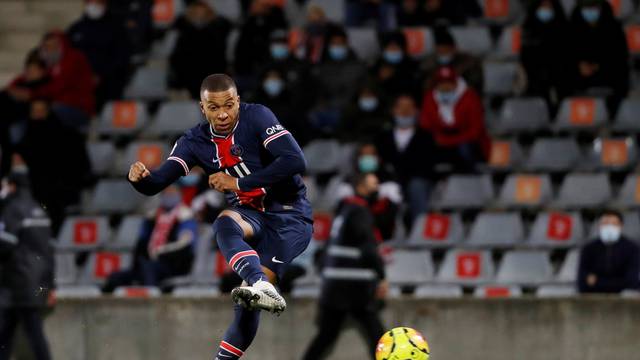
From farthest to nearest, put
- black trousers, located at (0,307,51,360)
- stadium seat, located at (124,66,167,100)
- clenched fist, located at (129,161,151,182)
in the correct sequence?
stadium seat, located at (124,66,167,100) → black trousers, located at (0,307,51,360) → clenched fist, located at (129,161,151,182)

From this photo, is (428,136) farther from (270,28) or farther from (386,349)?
(386,349)

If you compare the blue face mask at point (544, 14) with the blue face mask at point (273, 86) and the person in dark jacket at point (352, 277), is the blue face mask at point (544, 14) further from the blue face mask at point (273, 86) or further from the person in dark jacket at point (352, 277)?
the person in dark jacket at point (352, 277)

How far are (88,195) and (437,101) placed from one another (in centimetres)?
453

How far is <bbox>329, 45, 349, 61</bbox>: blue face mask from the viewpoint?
57.1ft

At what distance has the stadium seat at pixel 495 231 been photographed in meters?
16.2

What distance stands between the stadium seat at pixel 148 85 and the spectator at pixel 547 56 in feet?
15.1

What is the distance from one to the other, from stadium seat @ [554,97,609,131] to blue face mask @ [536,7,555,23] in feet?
3.29

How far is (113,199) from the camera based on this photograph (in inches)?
710

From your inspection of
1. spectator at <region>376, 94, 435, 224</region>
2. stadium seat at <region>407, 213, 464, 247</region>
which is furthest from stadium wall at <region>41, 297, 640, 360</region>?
spectator at <region>376, 94, 435, 224</region>

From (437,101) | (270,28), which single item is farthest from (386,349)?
(270,28)

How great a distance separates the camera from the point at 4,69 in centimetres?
2016

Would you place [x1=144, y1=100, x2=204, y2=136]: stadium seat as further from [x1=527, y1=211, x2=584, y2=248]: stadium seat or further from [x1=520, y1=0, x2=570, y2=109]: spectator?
[x1=527, y1=211, x2=584, y2=248]: stadium seat

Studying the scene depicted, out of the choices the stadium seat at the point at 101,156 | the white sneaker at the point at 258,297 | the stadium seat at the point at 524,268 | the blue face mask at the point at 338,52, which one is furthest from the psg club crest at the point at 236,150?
the stadium seat at the point at 101,156

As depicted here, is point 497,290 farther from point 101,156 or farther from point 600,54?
point 101,156
